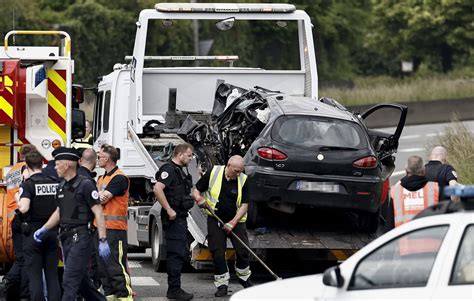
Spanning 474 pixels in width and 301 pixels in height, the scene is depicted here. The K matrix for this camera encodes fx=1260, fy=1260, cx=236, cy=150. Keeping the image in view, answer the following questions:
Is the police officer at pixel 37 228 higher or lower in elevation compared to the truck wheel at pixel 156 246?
higher

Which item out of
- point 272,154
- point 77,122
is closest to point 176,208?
point 272,154

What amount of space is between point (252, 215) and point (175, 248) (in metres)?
1.53

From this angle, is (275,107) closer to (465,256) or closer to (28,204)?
(28,204)

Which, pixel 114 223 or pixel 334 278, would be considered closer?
pixel 334 278

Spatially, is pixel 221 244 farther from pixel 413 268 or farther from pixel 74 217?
pixel 413 268

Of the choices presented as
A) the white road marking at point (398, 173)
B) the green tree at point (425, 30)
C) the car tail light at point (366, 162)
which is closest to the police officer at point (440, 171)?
the car tail light at point (366, 162)

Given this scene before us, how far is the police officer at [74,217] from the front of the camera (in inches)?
430

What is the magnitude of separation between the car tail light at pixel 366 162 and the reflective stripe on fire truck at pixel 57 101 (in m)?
3.25

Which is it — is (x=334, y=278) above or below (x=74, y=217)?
above

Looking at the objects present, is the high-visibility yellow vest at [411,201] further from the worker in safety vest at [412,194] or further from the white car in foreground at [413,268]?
the white car in foreground at [413,268]

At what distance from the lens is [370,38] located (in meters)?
57.1

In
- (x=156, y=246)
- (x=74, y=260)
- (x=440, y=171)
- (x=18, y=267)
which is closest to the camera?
(x=74, y=260)

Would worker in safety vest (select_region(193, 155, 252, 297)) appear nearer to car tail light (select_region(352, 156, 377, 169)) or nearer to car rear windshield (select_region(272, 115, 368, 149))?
car rear windshield (select_region(272, 115, 368, 149))

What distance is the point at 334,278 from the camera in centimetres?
780
